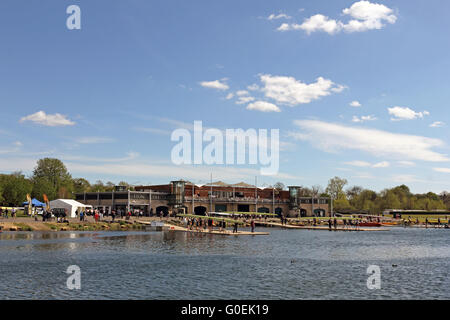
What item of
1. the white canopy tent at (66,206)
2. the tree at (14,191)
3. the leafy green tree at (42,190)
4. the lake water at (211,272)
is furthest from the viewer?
the leafy green tree at (42,190)

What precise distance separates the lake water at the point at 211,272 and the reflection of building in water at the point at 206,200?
72.2 meters

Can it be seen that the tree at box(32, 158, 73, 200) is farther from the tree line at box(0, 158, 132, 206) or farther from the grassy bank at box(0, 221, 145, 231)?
the grassy bank at box(0, 221, 145, 231)

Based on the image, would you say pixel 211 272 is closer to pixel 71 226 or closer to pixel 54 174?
pixel 71 226

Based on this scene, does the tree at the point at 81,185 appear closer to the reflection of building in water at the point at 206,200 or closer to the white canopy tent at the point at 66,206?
the reflection of building in water at the point at 206,200

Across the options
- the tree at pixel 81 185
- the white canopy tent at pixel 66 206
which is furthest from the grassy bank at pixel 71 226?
the tree at pixel 81 185

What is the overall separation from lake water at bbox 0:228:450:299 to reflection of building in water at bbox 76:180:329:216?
7223 cm

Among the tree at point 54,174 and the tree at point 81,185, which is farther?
the tree at point 81,185

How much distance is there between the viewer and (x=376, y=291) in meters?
27.2

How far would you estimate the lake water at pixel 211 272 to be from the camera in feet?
86.0

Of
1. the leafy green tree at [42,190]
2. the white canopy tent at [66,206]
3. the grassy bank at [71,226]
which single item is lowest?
the grassy bank at [71,226]

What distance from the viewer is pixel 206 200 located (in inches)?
5281

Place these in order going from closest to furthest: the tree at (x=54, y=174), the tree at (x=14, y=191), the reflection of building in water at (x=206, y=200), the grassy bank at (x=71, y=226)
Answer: the grassy bank at (x=71, y=226) < the reflection of building in water at (x=206, y=200) < the tree at (x=14, y=191) < the tree at (x=54, y=174)

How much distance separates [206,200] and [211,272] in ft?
330
